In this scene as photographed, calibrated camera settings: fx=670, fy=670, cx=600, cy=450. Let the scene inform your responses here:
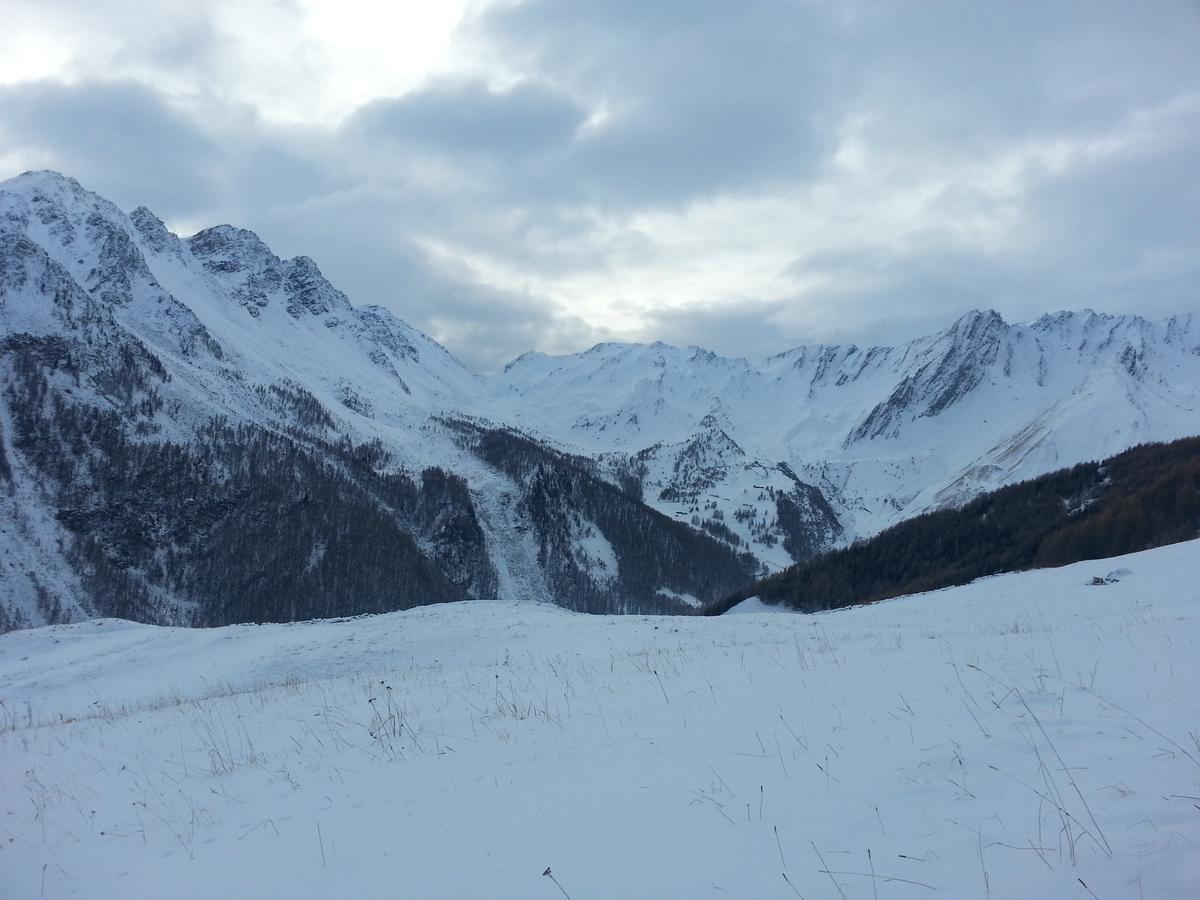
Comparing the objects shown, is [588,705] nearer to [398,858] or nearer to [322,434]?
[398,858]

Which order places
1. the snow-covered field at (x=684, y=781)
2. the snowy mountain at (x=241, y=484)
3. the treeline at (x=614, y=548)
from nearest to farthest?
1. the snow-covered field at (x=684, y=781)
2. the snowy mountain at (x=241, y=484)
3. the treeline at (x=614, y=548)

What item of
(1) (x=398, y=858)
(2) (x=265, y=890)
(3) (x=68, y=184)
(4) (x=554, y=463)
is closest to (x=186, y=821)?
(2) (x=265, y=890)

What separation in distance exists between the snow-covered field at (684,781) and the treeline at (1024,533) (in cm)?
1995

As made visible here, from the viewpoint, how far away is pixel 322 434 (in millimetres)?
163250

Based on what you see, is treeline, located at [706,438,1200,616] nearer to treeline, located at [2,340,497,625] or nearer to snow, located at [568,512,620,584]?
treeline, located at [2,340,497,625]

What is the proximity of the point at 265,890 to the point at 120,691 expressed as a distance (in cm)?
2360

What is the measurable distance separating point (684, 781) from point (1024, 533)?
37281mm

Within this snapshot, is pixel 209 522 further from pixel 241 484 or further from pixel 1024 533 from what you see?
pixel 1024 533

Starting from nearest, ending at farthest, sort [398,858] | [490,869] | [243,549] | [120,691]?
1. [490,869]
2. [398,858]
3. [120,691]
4. [243,549]

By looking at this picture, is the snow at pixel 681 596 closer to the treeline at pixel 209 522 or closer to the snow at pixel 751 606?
the treeline at pixel 209 522

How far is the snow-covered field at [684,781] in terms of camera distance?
4.46 metres

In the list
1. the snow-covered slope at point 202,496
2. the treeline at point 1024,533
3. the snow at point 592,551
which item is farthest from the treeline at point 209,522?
the treeline at point 1024,533

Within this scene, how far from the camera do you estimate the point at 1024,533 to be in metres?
36.1

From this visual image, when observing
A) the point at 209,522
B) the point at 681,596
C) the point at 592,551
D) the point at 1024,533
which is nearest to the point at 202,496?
the point at 209,522
